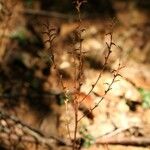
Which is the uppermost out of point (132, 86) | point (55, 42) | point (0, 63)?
point (55, 42)

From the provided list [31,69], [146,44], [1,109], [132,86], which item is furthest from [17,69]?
[146,44]

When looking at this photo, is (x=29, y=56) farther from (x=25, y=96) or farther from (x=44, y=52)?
(x=25, y=96)

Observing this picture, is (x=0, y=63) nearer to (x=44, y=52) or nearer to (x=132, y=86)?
(x=44, y=52)

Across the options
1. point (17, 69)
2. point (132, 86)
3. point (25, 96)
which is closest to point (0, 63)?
point (17, 69)

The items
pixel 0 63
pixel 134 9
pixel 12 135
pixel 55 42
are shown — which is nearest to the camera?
pixel 12 135

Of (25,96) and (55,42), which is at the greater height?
(55,42)

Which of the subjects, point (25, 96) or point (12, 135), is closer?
point (12, 135)

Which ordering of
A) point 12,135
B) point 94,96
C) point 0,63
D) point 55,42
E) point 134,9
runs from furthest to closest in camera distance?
point 134,9, point 55,42, point 0,63, point 94,96, point 12,135

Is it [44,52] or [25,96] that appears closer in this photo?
[25,96]

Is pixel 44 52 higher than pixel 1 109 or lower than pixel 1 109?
higher
